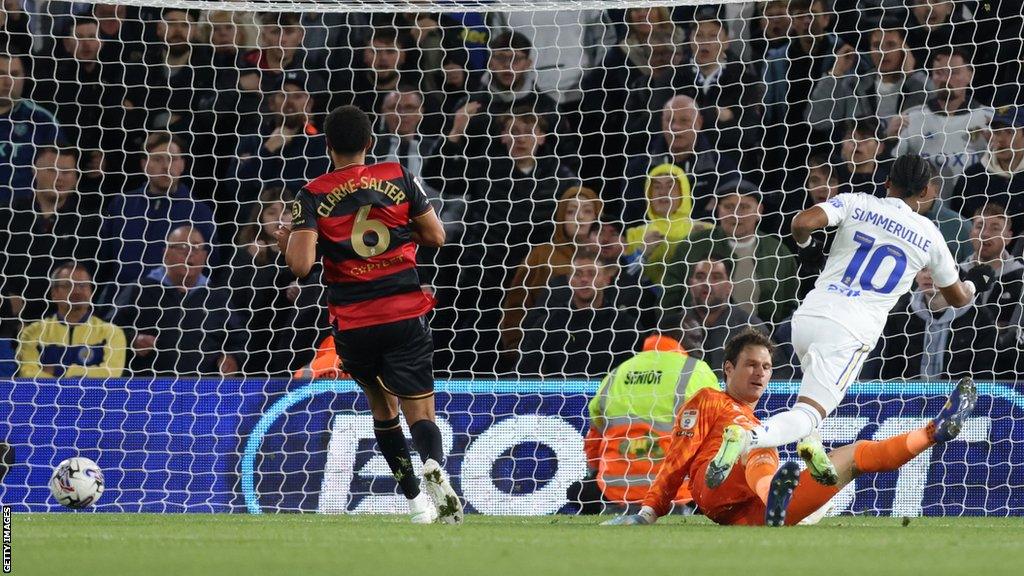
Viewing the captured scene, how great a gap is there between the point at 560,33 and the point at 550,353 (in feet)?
9.93

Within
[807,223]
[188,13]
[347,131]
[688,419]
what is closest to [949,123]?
[807,223]

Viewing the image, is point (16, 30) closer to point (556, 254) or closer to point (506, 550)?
point (556, 254)

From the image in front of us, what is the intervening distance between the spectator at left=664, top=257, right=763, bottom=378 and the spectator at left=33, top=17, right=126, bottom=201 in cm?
447

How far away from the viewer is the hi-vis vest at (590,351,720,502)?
8.23 m

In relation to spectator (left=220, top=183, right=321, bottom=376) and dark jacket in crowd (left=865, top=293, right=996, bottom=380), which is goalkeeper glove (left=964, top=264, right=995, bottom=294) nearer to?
dark jacket in crowd (left=865, top=293, right=996, bottom=380)

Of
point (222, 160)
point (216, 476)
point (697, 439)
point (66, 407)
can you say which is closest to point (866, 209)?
point (697, 439)

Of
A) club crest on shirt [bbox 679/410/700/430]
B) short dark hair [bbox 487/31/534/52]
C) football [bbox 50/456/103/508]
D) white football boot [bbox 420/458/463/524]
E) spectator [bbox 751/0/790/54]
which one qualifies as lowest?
football [bbox 50/456/103/508]

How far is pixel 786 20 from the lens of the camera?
10.7 metres

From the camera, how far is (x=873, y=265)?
6.84m

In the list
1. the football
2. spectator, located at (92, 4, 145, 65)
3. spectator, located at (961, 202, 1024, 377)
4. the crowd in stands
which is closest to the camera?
the football

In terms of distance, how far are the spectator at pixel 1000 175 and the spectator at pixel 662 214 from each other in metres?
1.80

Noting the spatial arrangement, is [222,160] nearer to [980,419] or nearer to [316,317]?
[316,317]

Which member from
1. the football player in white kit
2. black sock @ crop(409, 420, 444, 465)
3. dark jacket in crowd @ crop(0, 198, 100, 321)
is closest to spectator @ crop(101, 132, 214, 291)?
dark jacket in crowd @ crop(0, 198, 100, 321)

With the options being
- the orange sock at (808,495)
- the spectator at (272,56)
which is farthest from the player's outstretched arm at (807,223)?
the spectator at (272,56)
